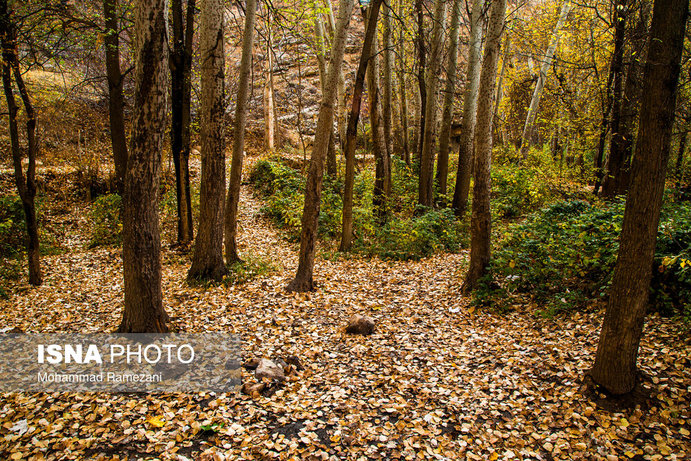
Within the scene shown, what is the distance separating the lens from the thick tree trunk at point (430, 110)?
9802 mm

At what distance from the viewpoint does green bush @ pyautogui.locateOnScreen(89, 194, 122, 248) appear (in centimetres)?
975

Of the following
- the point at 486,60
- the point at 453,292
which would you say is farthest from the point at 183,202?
the point at 486,60

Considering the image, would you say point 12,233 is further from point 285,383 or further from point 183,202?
point 285,383

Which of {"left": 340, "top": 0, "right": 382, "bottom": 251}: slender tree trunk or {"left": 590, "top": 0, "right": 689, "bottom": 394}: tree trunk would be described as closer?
{"left": 590, "top": 0, "right": 689, "bottom": 394}: tree trunk

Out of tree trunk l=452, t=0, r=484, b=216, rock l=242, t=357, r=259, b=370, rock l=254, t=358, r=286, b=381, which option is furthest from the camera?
tree trunk l=452, t=0, r=484, b=216

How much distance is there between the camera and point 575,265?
217 inches

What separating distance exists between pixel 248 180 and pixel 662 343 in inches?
596

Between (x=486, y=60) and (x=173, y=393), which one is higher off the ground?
(x=486, y=60)

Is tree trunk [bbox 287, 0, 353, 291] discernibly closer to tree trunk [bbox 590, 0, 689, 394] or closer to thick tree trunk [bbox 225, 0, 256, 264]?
thick tree trunk [bbox 225, 0, 256, 264]

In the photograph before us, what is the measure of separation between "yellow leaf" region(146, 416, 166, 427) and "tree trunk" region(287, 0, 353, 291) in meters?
3.51

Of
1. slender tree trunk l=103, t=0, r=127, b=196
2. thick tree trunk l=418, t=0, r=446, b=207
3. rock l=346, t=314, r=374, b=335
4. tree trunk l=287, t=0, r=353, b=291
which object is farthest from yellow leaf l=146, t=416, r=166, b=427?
slender tree trunk l=103, t=0, r=127, b=196

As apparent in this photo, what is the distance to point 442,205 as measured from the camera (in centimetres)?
1174

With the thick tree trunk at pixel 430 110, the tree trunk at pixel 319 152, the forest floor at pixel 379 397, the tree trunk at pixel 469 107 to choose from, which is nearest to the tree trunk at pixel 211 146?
the forest floor at pixel 379 397

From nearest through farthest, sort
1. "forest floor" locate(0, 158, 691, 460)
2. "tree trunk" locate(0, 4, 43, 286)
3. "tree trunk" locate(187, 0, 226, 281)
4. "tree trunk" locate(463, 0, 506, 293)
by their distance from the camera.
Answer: "forest floor" locate(0, 158, 691, 460) → "tree trunk" locate(463, 0, 506, 293) → "tree trunk" locate(0, 4, 43, 286) → "tree trunk" locate(187, 0, 226, 281)
